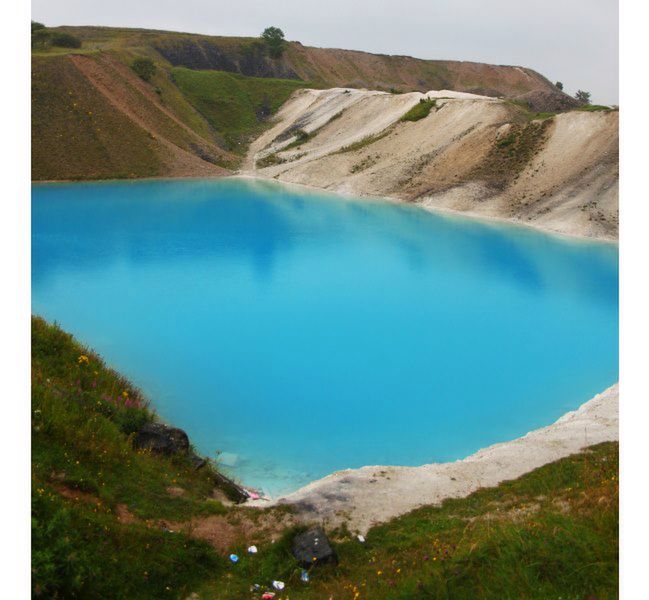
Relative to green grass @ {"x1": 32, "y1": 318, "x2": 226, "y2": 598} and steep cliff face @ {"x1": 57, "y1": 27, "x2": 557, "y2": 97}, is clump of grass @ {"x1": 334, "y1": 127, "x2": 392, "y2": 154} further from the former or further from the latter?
green grass @ {"x1": 32, "y1": 318, "x2": 226, "y2": 598}

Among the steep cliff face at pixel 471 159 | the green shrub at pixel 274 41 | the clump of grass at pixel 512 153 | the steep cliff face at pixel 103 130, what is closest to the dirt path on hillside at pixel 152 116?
the steep cliff face at pixel 103 130

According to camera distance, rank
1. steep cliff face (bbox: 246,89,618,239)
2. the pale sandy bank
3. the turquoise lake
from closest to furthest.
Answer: the pale sandy bank
the turquoise lake
steep cliff face (bbox: 246,89,618,239)

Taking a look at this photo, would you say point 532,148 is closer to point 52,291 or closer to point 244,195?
point 244,195

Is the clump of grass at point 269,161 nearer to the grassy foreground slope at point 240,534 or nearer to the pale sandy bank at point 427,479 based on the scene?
the pale sandy bank at point 427,479

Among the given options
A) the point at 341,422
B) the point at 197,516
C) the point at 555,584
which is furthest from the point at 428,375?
the point at 555,584

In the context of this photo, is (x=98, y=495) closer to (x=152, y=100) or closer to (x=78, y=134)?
(x=78, y=134)

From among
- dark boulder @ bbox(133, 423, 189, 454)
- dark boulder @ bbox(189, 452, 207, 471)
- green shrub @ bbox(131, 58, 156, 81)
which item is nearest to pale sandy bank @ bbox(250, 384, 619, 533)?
dark boulder @ bbox(189, 452, 207, 471)

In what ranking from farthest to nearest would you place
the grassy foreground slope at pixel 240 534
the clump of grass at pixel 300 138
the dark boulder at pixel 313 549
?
the clump of grass at pixel 300 138
the dark boulder at pixel 313 549
the grassy foreground slope at pixel 240 534
